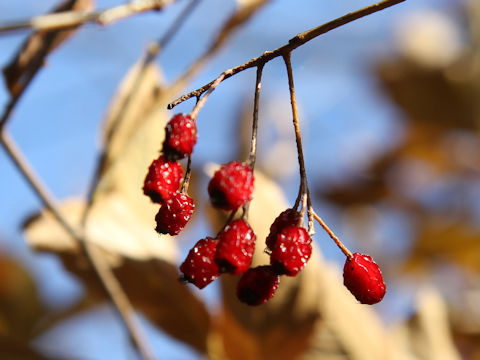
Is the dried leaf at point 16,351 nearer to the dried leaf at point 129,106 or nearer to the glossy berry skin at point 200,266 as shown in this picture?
the dried leaf at point 129,106

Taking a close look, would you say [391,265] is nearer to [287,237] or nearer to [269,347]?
[269,347]

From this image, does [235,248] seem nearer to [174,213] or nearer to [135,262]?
[174,213]

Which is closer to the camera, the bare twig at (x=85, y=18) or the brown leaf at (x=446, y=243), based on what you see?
the bare twig at (x=85, y=18)

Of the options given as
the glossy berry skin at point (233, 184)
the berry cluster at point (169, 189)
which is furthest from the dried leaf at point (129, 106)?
the glossy berry skin at point (233, 184)

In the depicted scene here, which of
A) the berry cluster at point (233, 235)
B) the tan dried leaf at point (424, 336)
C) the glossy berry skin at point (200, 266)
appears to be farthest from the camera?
the tan dried leaf at point (424, 336)

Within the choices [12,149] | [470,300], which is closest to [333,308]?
[12,149]
